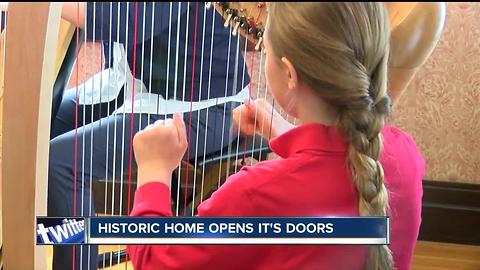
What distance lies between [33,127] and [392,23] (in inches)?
18.7

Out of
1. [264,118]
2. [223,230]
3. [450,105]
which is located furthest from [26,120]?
[450,105]

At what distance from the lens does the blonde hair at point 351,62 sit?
0.82 metres

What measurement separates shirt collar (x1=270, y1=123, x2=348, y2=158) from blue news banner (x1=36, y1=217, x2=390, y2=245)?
0.28 ft

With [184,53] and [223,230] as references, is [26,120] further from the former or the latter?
[184,53]

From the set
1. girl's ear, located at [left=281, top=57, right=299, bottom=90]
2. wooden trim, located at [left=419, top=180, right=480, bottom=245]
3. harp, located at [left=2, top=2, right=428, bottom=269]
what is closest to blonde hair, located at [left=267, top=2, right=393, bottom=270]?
girl's ear, located at [left=281, top=57, right=299, bottom=90]

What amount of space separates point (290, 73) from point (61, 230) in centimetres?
36

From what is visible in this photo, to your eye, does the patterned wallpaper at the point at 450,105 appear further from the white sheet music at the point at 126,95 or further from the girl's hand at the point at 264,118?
the girl's hand at the point at 264,118

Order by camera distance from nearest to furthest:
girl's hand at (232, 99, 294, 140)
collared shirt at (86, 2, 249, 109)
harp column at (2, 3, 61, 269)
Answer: harp column at (2, 3, 61, 269) → girl's hand at (232, 99, 294, 140) → collared shirt at (86, 2, 249, 109)

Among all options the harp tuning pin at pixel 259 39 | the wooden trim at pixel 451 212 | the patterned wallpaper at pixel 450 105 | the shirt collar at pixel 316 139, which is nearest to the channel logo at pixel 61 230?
the shirt collar at pixel 316 139

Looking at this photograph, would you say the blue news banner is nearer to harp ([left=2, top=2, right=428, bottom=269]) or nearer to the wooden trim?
harp ([left=2, top=2, right=428, bottom=269])

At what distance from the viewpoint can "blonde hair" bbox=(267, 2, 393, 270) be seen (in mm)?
823

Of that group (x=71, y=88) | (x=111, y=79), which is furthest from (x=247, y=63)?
(x=71, y=88)

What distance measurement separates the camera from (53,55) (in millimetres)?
824

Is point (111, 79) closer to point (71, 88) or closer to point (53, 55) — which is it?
point (71, 88)
